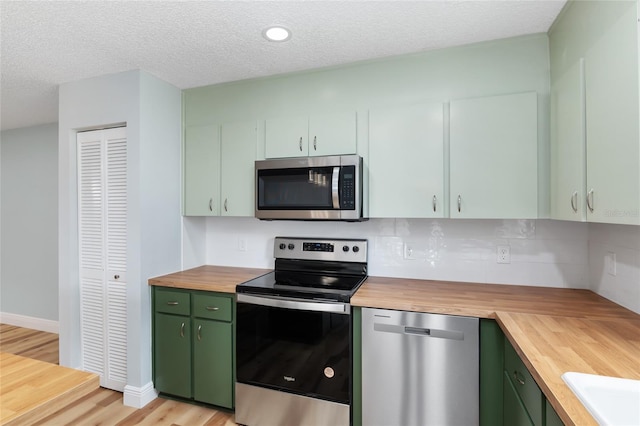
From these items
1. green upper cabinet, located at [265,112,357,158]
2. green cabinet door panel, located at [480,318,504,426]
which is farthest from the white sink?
green upper cabinet, located at [265,112,357,158]

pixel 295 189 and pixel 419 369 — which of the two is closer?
pixel 419 369

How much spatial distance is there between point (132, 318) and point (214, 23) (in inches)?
78.5

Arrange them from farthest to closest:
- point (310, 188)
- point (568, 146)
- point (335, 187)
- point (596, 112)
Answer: point (310, 188) → point (335, 187) → point (568, 146) → point (596, 112)

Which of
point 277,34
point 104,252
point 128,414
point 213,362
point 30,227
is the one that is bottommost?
point 128,414

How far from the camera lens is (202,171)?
8.26 ft

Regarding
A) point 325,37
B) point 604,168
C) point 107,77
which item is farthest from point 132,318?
point 604,168

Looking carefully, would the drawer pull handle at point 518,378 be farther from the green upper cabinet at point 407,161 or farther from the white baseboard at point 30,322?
the white baseboard at point 30,322

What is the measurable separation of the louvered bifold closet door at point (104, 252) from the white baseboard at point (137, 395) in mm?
156

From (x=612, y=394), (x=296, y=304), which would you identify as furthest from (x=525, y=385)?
(x=296, y=304)

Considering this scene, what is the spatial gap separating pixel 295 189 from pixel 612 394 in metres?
1.73

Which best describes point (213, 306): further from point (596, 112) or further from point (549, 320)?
point (596, 112)

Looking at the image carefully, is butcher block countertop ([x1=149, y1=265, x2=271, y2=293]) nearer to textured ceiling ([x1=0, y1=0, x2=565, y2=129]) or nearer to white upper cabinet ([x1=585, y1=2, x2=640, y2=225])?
textured ceiling ([x1=0, y1=0, x2=565, y2=129])

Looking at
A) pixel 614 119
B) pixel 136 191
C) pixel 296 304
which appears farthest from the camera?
pixel 136 191

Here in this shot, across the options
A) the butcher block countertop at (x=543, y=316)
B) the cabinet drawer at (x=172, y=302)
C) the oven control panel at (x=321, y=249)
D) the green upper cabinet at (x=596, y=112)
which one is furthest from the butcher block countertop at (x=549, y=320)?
the cabinet drawer at (x=172, y=302)
